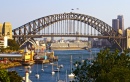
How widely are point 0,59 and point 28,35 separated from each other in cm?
2879

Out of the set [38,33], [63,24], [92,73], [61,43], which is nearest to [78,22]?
[63,24]

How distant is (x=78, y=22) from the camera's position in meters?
93.2

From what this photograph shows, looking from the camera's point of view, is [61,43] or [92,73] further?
[61,43]

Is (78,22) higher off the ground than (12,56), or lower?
higher

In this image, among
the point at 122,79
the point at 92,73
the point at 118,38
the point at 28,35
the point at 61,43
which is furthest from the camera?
the point at 61,43

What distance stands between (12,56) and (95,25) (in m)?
38.8

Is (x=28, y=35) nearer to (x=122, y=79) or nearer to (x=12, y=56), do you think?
(x=12, y=56)

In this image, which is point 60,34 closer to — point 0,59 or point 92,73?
point 0,59

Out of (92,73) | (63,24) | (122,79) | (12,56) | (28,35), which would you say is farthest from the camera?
(63,24)

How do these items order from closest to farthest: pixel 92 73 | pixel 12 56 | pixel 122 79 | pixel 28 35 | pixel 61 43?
pixel 122 79 < pixel 92 73 < pixel 12 56 < pixel 28 35 < pixel 61 43

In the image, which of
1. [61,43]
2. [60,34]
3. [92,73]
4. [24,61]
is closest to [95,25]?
[60,34]

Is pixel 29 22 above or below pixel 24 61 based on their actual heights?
above

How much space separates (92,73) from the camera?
1792cm

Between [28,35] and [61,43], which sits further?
[61,43]
